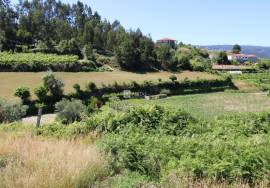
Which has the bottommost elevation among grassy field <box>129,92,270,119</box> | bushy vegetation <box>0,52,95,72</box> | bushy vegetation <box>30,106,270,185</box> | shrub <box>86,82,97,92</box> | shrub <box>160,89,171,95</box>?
grassy field <box>129,92,270,119</box>


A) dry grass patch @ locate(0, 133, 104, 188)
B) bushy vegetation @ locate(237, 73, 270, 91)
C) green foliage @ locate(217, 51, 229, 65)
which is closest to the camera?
dry grass patch @ locate(0, 133, 104, 188)

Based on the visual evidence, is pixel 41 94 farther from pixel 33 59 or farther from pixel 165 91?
pixel 165 91

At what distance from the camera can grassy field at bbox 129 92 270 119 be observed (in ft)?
202

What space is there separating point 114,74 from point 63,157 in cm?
7483

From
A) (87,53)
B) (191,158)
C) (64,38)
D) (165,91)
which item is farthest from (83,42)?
(191,158)

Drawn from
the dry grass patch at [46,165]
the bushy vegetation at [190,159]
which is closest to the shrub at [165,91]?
the bushy vegetation at [190,159]

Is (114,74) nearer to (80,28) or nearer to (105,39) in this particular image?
(105,39)

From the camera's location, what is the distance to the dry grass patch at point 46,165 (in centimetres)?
627

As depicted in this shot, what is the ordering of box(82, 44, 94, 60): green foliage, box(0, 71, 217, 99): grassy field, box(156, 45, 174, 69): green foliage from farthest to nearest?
1. box(156, 45, 174, 69): green foliage
2. box(82, 44, 94, 60): green foliage
3. box(0, 71, 217, 99): grassy field

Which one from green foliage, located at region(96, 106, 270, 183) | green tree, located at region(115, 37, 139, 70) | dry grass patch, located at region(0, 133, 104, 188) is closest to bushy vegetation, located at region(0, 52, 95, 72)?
green tree, located at region(115, 37, 139, 70)

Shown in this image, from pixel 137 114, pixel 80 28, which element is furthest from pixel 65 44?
pixel 137 114

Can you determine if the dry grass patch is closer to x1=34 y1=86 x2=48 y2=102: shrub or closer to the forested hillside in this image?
x1=34 y1=86 x2=48 y2=102: shrub

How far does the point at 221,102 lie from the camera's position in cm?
7044

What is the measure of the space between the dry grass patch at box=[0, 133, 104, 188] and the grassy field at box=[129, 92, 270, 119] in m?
51.0
